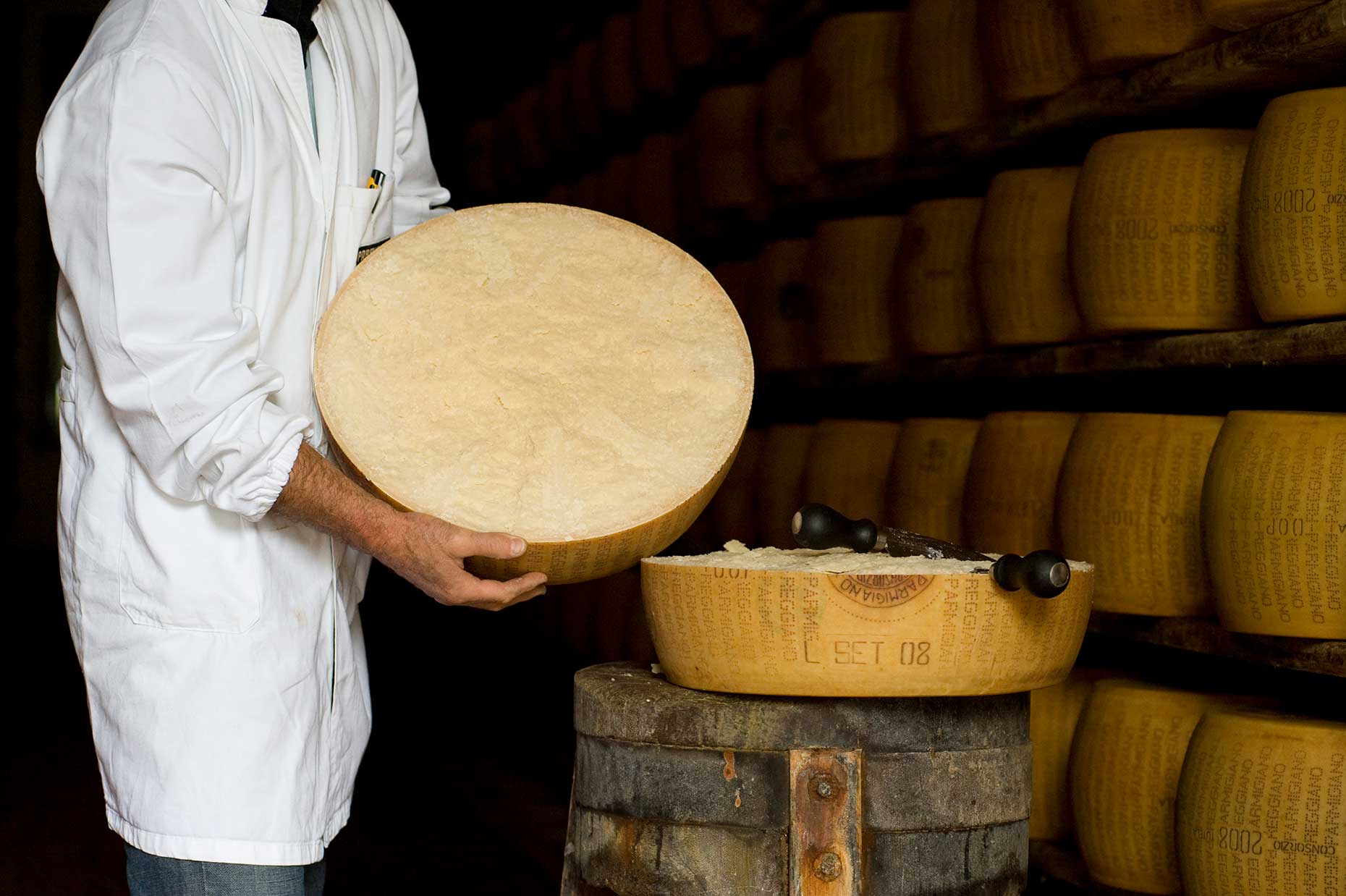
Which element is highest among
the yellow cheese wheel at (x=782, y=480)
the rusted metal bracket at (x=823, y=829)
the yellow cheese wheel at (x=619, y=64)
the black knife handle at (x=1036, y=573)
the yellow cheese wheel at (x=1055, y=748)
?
the yellow cheese wheel at (x=619, y=64)

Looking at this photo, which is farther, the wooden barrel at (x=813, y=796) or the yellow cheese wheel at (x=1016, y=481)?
the yellow cheese wheel at (x=1016, y=481)

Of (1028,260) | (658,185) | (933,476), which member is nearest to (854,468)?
(933,476)

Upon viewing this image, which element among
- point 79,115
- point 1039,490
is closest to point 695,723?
point 79,115

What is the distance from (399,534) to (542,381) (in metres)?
0.19

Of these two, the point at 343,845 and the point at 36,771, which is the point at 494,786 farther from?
the point at 36,771

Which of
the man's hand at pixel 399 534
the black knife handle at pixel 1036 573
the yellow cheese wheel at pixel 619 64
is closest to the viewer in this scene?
the black knife handle at pixel 1036 573

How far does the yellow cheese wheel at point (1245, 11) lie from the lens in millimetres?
1651

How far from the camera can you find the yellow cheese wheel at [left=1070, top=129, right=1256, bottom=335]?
1.80m

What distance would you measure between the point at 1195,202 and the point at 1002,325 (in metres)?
0.43

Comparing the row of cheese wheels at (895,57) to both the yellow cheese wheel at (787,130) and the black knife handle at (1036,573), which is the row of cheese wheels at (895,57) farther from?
the black knife handle at (1036,573)

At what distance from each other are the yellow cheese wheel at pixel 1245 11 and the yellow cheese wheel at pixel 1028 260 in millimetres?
355

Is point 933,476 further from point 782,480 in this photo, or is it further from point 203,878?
point 203,878

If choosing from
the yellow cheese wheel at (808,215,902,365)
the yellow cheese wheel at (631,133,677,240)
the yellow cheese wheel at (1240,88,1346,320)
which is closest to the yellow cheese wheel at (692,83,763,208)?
the yellow cheese wheel at (631,133,677,240)

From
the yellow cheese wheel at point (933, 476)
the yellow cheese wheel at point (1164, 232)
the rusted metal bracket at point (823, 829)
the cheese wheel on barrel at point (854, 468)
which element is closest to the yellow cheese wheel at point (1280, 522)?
the yellow cheese wheel at point (1164, 232)
